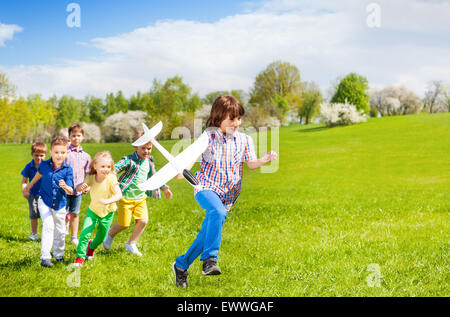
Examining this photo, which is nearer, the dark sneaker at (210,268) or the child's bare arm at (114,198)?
the dark sneaker at (210,268)

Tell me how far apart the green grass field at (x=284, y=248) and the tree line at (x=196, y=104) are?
2.45 meters

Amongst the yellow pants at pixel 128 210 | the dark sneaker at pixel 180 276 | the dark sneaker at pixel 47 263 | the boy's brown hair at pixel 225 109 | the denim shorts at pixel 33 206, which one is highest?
the boy's brown hair at pixel 225 109

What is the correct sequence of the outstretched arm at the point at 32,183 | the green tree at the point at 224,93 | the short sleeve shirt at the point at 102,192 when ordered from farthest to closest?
the green tree at the point at 224,93, the outstretched arm at the point at 32,183, the short sleeve shirt at the point at 102,192

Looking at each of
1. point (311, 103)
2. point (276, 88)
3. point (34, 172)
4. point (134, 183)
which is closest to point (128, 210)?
point (134, 183)

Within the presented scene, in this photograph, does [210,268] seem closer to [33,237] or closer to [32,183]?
[32,183]

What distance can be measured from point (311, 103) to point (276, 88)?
90.3ft

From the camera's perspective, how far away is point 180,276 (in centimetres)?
545

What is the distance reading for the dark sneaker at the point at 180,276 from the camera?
542 cm

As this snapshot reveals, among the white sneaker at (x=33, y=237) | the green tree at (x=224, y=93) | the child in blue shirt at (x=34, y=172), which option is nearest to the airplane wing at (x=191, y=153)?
the child in blue shirt at (x=34, y=172)

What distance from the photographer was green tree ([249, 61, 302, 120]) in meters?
23.6

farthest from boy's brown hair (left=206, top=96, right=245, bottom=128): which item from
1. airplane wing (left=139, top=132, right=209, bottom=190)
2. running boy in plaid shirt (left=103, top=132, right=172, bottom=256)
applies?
running boy in plaid shirt (left=103, top=132, right=172, bottom=256)

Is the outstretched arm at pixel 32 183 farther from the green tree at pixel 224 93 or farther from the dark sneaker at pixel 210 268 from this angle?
the green tree at pixel 224 93
